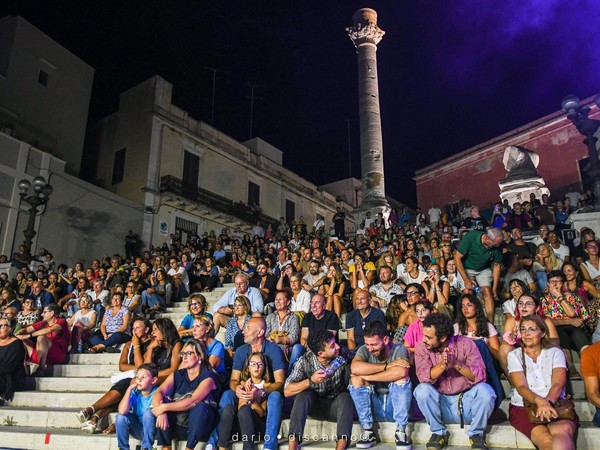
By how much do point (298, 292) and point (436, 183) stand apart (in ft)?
74.2

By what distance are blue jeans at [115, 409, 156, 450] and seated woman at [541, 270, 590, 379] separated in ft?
14.1

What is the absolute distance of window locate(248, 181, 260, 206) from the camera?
85.1 feet

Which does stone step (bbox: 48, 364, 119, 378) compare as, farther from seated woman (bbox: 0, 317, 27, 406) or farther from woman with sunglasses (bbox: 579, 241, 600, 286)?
woman with sunglasses (bbox: 579, 241, 600, 286)

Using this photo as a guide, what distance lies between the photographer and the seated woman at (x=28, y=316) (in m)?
7.37

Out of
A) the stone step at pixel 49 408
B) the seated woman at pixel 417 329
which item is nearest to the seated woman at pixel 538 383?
A: the seated woman at pixel 417 329

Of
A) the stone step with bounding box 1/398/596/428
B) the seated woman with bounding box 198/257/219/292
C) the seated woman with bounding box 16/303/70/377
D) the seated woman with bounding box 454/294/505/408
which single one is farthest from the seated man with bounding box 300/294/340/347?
the seated woman with bounding box 198/257/219/292

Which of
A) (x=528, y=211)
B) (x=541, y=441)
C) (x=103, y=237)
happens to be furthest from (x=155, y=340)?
(x=103, y=237)

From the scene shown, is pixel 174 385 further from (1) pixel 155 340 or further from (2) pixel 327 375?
(2) pixel 327 375

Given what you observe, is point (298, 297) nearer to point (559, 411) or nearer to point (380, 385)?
point (380, 385)

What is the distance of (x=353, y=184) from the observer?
3572 centimetres

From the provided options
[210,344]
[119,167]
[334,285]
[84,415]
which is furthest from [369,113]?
[84,415]

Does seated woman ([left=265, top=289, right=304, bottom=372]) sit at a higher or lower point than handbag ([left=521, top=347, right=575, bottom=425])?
higher

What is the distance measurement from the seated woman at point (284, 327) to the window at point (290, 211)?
22.9m

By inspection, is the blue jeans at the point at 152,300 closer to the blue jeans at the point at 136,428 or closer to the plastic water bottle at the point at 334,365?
the blue jeans at the point at 136,428
